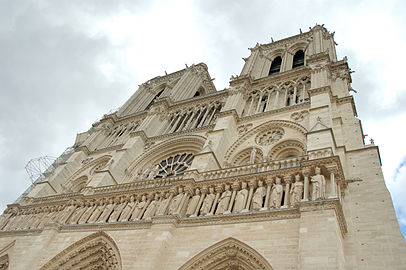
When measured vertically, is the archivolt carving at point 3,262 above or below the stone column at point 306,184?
below

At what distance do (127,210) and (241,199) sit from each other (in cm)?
441

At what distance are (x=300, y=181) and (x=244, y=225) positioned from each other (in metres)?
1.99

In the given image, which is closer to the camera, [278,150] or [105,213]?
[105,213]

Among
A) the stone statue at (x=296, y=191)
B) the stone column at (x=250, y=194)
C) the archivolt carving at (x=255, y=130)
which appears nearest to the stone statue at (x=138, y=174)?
the archivolt carving at (x=255, y=130)

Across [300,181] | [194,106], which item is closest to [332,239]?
[300,181]

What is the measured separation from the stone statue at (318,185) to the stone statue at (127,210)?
6.31 metres

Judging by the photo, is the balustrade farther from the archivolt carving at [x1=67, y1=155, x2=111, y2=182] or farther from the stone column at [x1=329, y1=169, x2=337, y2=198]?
the archivolt carving at [x1=67, y1=155, x2=111, y2=182]

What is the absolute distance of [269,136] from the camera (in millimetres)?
13578

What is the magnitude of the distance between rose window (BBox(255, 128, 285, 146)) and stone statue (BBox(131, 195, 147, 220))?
5286 millimetres

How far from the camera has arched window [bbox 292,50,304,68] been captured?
792 inches

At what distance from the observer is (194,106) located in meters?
19.6

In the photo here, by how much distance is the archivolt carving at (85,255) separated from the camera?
1065 centimetres

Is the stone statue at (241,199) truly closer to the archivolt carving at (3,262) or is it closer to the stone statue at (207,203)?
the stone statue at (207,203)

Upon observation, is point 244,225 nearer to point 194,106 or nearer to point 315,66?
point 315,66
